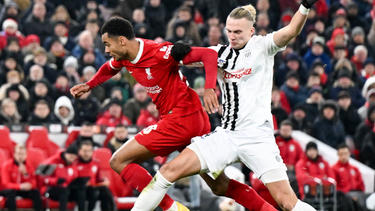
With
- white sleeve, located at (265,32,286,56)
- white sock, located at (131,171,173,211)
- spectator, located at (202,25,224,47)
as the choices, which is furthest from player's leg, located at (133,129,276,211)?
spectator, located at (202,25,224,47)

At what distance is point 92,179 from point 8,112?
2.01 m

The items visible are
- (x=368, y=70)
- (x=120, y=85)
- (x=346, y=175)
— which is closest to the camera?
(x=346, y=175)

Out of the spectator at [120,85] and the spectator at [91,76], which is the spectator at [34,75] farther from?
the spectator at [120,85]

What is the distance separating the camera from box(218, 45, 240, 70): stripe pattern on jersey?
296 inches

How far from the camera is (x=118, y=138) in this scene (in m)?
13.0

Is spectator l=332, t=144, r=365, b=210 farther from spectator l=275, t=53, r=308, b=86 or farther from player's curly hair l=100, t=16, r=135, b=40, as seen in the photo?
player's curly hair l=100, t=16, r=135, b=40

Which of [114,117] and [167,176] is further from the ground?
→ [167,176]

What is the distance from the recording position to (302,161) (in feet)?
43.3

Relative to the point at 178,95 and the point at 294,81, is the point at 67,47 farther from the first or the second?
the point at 178,95

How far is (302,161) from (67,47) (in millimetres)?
5433

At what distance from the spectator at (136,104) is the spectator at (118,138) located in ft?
4.07

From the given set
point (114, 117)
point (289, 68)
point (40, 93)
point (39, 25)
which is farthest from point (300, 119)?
point (39, 25)

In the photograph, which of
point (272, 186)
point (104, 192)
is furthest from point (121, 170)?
point (104, 192)

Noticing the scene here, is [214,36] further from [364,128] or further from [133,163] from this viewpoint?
[133,163]
